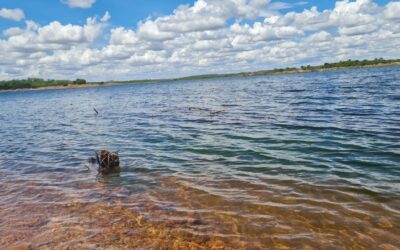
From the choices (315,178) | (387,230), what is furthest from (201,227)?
(315,178)

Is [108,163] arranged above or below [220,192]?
above

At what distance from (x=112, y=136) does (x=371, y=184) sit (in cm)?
1726

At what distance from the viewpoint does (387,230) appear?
732cm

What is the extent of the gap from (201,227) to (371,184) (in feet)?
18.8

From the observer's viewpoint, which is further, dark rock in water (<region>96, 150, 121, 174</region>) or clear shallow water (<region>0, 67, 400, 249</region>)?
dark rock in water (<region>96, 150, 121, 174</region>)

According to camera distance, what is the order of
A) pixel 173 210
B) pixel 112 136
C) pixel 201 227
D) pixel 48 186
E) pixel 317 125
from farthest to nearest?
pixel 112 136
pixel 317 125
pixel 48 186
pixel 173 210
pixel 201 227

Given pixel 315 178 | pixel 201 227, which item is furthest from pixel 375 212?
pixel 201 227

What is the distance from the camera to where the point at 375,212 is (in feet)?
27.0

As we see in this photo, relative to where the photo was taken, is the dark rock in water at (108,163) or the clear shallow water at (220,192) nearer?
the clear shallow water at (220,192)

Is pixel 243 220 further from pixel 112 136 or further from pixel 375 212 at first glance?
pixel 112 136

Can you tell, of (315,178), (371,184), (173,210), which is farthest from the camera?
(315,178)

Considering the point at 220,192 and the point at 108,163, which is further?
the point at 108,163

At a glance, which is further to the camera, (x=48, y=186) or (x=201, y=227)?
(x=48, y=186)

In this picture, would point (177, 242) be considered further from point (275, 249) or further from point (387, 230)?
point (387, 230)
